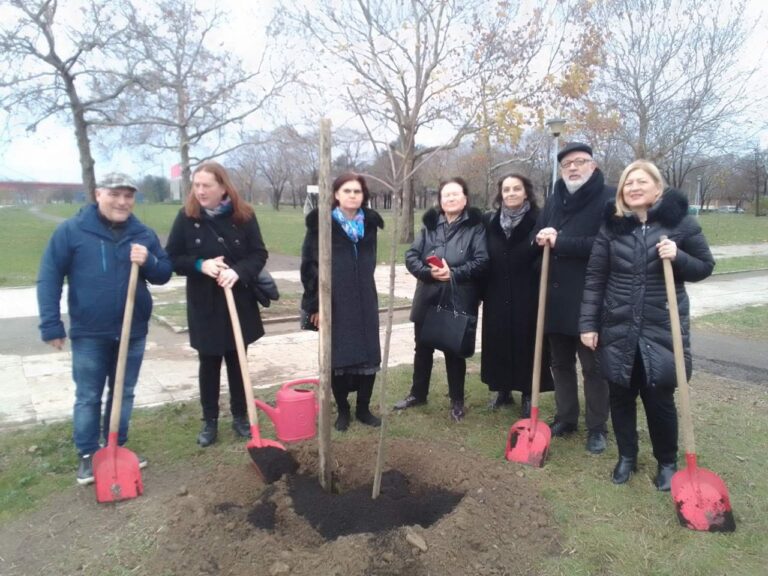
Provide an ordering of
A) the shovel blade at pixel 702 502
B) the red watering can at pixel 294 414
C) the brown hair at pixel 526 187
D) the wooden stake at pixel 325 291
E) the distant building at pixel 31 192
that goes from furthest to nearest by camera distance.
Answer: the distant building at pixel 31 192
the brown hair at pixel 526 187
the red watering can at pixel 294 414
the shovel blade at pixel 702 502
the wooden stake at pixel 325 291

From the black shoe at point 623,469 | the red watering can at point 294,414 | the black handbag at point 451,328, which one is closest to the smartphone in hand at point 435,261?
the black handbag at point 451,328

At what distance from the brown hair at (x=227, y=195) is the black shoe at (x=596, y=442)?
290cm

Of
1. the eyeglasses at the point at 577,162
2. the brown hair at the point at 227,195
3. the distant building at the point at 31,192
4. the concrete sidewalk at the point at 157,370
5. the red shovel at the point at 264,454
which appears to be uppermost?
the distant building at the point at 31,192

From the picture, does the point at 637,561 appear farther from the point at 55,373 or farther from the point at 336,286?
the point at 55,373

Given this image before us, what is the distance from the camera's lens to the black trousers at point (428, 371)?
14.8 ft

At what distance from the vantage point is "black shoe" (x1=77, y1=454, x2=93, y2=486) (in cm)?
349

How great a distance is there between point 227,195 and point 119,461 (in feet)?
6.03

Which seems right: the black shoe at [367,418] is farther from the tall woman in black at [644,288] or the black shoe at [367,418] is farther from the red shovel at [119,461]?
the tall woman in black at [644,288]

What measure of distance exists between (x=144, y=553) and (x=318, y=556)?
2.94 feet

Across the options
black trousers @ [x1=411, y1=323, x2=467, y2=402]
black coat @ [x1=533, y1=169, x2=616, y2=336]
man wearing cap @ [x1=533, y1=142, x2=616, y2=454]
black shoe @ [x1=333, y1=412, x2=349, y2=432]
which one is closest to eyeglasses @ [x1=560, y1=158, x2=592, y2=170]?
man wearing cap @ [x1=533, y1=142, x2=616, y2=454]

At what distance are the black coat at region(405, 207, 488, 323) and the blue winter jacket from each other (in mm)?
1945

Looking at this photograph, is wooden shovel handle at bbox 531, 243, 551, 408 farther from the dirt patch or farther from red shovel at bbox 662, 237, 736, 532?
red shovel at bbox 662, 237, 736, 532

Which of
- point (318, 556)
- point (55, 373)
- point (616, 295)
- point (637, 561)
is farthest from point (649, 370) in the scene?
point (55, 373)

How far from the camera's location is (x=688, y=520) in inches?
118
